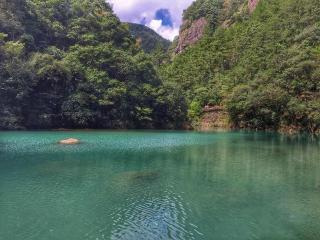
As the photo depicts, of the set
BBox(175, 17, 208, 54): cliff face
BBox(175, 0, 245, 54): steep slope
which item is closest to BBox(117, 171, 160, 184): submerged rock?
BBox(175, 0, 245, 54): steep slope

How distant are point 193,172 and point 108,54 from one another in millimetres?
45549

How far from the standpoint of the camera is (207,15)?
11594 cm

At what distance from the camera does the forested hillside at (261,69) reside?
5872 cm

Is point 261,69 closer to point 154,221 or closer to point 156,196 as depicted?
point 156,196

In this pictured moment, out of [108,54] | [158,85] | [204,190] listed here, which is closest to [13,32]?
[108,54]

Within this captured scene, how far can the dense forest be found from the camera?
5556 cm

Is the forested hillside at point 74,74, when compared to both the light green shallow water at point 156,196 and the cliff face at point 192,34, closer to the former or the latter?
the light green shallow water at point 156,196

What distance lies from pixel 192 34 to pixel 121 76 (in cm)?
5817

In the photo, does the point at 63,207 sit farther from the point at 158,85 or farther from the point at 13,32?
the point at 158,85

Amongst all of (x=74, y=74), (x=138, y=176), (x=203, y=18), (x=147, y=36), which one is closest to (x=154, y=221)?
(x=138, y=176)

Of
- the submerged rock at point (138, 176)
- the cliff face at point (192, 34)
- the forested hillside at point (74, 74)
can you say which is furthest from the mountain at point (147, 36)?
the submerged rock at point (138, 176)

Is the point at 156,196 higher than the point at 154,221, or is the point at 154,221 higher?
the point at 156,196

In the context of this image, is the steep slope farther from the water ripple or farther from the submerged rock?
the water ripple

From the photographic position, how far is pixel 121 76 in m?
65.8
